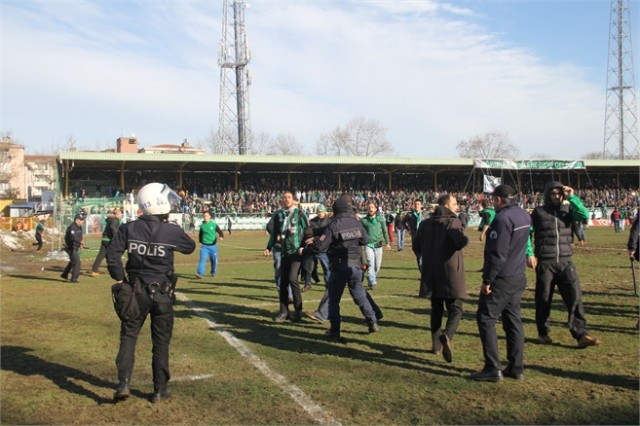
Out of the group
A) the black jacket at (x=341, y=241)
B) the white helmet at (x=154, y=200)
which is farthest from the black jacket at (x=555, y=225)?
the white helmet at (x=154, y=200)

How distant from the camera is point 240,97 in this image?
2208 inches

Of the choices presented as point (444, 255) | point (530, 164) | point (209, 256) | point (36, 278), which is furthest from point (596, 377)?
point (530, 164)

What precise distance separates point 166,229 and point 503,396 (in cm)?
353

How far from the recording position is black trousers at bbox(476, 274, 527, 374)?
17.6 ft

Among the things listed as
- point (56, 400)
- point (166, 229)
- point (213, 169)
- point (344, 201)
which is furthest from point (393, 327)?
point (213, 169)

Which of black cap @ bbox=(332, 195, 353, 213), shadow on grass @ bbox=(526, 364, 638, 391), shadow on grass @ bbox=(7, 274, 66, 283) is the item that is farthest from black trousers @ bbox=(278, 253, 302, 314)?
shadow on grass @ bbox=(7, 274, 66, 283)

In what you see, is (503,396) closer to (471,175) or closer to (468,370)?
(468,370)

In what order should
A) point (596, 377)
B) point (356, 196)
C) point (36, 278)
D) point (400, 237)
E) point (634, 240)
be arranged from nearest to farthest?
point (596, 377) < point (634, 240) < point (36, 278) < point (400, 237) < point (356, 196)

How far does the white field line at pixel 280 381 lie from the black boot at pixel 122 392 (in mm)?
1388

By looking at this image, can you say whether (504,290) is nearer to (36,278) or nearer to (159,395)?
(159,395)

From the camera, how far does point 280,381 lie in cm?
540

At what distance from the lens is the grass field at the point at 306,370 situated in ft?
15.0

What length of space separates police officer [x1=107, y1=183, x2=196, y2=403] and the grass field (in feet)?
1.03

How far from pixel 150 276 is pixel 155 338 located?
1.91 feet
